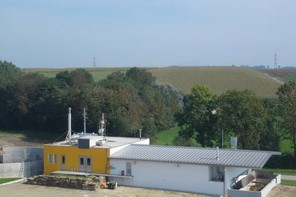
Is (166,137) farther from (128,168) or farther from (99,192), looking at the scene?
(99,192)

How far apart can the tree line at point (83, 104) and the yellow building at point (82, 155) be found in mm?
18487

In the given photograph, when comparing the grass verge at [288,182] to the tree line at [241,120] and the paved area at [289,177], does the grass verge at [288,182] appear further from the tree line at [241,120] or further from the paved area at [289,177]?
the tree line at [241,120]

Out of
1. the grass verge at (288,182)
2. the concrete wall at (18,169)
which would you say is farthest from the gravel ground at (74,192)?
the grass verge at (288,182)

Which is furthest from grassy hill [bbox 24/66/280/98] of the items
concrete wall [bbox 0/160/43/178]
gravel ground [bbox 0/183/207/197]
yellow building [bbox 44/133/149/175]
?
gravel ground [bbox 0/183/207/197]

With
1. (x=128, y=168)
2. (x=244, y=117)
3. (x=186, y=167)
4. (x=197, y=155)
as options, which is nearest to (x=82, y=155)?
(x=128, y=168)

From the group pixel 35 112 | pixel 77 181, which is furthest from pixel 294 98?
pixel 35 112

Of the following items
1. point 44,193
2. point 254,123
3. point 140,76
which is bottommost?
point 44,193

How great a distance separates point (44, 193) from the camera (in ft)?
103

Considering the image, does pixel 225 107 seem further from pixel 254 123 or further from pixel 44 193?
pixel 44 193

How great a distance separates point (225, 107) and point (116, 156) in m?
13.9

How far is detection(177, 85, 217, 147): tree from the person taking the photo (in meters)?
47.0

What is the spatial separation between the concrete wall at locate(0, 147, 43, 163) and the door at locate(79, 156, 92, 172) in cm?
685

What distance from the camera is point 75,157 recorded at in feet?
116

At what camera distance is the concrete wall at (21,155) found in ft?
135
